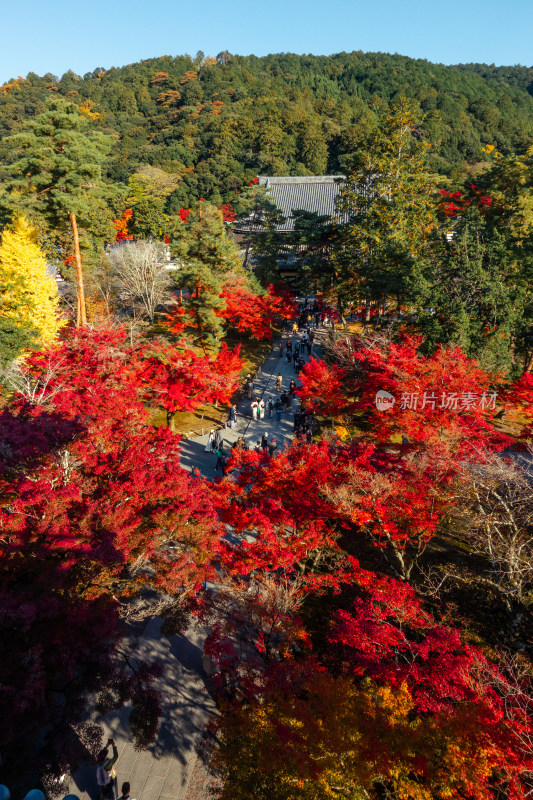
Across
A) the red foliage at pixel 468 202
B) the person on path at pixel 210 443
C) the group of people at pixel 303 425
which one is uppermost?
the red foliage at pixel 468 202

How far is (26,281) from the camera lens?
20938 millimetres

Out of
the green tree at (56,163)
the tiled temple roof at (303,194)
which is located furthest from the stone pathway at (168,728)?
the tiled temple roof at (303,194)

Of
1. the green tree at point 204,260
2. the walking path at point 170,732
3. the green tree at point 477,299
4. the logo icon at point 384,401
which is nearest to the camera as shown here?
the walking path at point 170,732

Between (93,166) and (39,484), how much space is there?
640 inches

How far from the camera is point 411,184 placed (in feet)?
70.6

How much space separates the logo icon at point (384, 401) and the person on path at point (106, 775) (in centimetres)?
1120

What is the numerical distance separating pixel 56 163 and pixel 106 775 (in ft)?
70.1

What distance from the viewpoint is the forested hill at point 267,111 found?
186ft

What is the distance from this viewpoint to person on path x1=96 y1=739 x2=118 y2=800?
25.4 feet

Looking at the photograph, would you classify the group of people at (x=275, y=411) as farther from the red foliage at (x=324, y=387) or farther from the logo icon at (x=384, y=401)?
the logo icon at (x=384, y=401)

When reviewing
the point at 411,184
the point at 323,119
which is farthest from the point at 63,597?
the point at 323,119

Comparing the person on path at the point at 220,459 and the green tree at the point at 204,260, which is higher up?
the green tree at the point at 204,260

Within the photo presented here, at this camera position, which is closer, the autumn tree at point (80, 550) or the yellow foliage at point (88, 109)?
the autumn tree at point (80, 550)

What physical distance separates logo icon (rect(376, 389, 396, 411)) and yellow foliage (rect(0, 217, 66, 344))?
49.7ft
